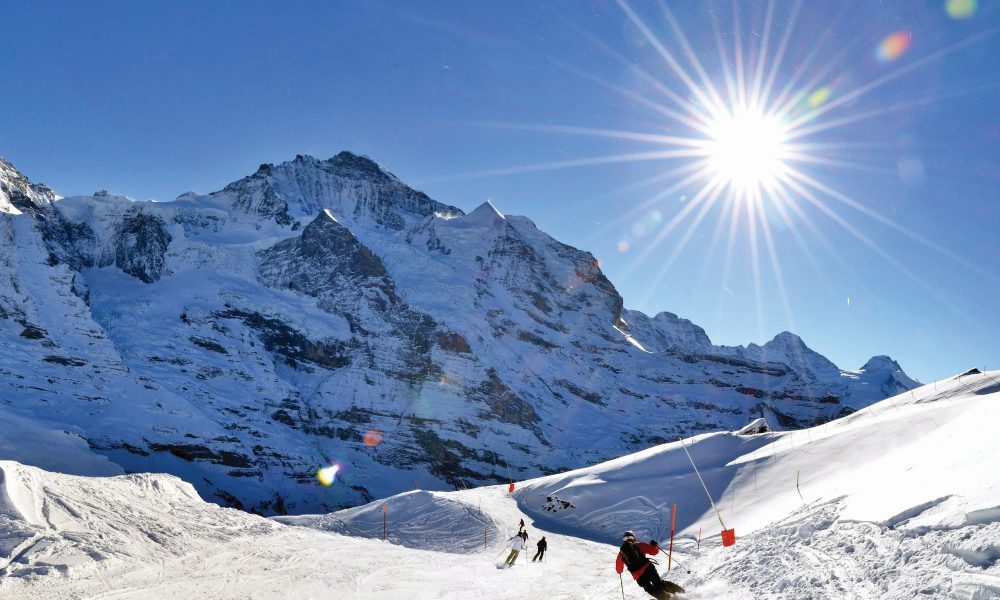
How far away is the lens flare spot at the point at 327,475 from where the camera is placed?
303ft

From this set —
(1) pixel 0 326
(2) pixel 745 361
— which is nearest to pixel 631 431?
(2) pixel 745 361

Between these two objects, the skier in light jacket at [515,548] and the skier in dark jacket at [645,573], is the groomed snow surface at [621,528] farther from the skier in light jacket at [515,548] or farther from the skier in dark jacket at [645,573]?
the skier in light jacket at [515,548]

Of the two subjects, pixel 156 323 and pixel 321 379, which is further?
pixel 321 379

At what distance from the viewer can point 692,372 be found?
178m

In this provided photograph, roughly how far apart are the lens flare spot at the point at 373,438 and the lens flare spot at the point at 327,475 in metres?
12.6

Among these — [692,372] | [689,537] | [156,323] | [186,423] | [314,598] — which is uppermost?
[692,372]

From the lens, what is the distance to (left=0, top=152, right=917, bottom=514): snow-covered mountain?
88000 millimetres

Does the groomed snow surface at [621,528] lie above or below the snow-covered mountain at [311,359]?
below

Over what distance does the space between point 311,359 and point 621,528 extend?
10883 cm

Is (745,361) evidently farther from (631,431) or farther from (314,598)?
(314,598)

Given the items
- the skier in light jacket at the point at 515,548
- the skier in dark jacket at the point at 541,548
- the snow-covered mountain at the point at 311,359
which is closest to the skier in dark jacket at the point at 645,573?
the skier in light jacket at the point at 515,548

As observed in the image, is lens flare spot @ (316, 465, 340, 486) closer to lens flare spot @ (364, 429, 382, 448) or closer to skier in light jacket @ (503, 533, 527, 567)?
lens flare spot @ (364, 429, 382, 448)

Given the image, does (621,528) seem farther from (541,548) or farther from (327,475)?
(327,475)

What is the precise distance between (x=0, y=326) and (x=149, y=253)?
52.4 m
